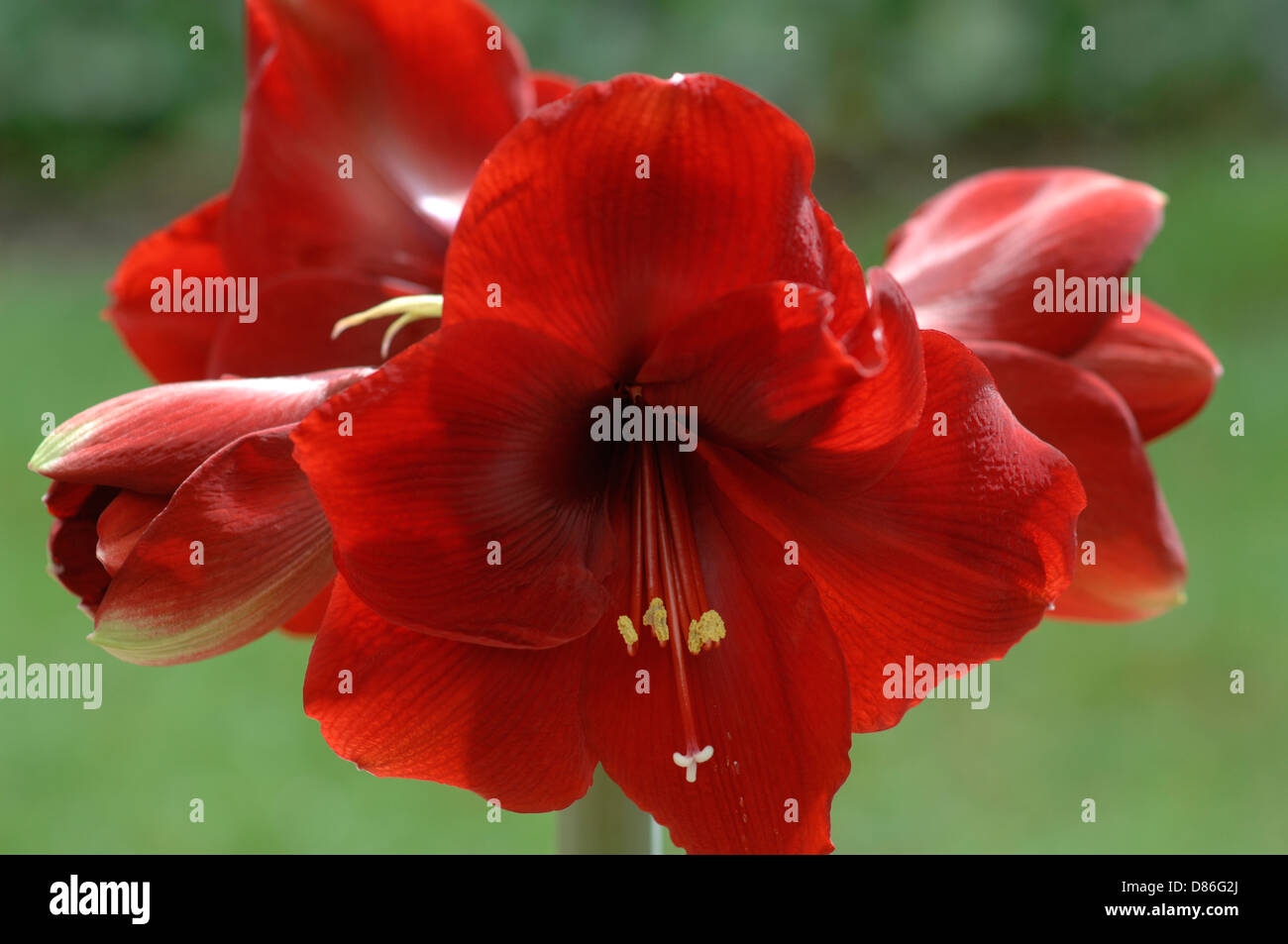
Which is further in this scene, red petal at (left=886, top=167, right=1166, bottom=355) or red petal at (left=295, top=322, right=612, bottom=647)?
red petal at (left=886, top=167, right=1166, bottom=355)

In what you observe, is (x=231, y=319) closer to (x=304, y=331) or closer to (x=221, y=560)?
(x=304, y=331)

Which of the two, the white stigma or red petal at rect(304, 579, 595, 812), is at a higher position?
red petal at rect(304, 579, 595, 812)

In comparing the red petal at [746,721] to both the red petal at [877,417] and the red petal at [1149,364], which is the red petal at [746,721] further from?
the red petal at [1149,364]

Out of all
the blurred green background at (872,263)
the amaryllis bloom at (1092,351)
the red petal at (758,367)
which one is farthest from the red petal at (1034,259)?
the blurred green background at (872,263)

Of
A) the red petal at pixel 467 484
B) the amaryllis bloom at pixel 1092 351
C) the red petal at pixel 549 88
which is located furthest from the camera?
the red petal at pixel 549 88

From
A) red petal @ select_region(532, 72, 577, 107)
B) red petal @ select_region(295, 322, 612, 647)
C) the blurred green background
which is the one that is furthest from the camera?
the blurred green background

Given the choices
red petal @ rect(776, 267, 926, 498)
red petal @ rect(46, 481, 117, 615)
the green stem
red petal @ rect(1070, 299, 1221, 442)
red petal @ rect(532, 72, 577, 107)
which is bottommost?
the green stem

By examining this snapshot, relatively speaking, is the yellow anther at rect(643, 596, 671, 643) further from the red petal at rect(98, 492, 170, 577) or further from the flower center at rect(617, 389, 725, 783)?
the red petal at rect(98, 492, 170, 577)

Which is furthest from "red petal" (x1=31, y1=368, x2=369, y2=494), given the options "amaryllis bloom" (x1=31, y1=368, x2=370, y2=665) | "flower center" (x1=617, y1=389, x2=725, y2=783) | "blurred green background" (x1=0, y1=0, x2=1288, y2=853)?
"blurred green background" (x1=0, y1=0, x2=1288, y2=853)
